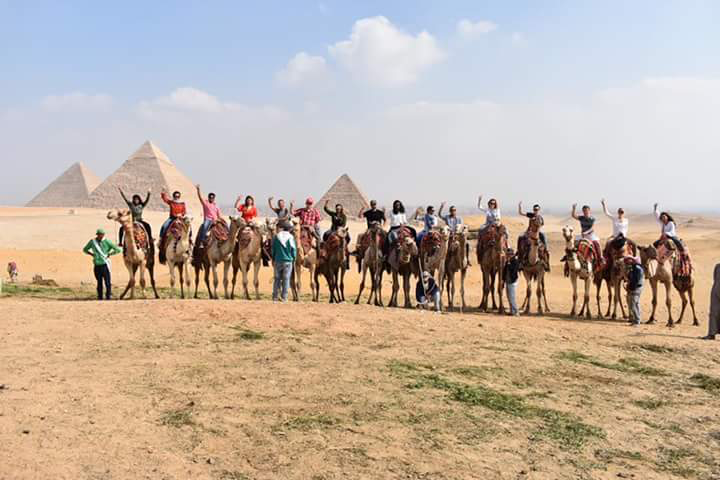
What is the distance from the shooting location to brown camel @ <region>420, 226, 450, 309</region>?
14.2 m

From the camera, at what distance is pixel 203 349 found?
8711 mm

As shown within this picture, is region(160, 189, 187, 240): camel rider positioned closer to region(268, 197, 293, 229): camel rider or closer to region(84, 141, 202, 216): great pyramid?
region(268, 197, 293, 229): camel rider

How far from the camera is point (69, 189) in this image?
8012 centimetres

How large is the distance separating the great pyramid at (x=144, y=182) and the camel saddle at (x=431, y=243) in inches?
2097

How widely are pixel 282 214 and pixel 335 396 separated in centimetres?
856

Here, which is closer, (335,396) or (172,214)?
(335,396)

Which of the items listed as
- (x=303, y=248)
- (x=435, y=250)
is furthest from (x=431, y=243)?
(x=303, y=248)

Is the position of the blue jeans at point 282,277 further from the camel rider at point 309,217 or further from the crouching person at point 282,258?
the camel rider at point 309,217

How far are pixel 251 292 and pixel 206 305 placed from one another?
25.6 feet

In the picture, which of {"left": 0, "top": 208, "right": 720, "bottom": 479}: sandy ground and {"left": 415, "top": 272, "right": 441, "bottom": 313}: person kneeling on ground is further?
{"left": 415, "top": 272, "right": 441, "bottom": 313}: person kneeling on ground

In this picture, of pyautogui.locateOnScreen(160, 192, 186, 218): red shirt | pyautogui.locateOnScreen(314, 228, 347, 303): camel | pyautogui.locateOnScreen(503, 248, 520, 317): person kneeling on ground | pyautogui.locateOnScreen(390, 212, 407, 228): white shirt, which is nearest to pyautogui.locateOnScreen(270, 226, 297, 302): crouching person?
pyautogui.locateOnScreen(314, 228, 347, 303): camel

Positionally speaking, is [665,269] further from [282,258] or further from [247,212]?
[247,212]

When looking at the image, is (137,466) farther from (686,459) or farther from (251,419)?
(686,459)

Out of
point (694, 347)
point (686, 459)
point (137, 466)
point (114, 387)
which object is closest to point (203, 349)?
point (114, 387)
